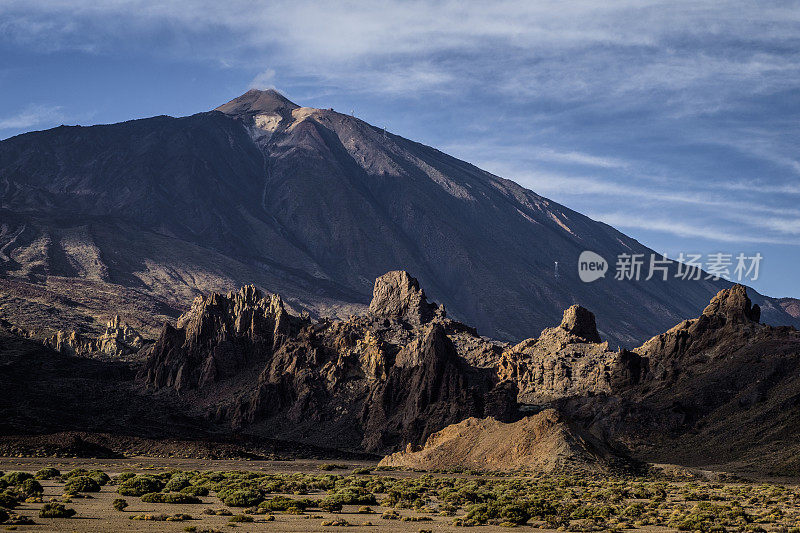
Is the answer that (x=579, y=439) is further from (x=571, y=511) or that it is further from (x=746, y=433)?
(x=571, y=511)

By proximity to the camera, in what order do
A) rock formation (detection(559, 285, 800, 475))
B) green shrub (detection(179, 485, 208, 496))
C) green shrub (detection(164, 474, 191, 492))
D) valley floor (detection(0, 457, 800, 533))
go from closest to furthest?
valley floor (detection(0, 457, 800, 533)) < green shrub (detection(179, 485, 208, 496)) < green shrub (detection(164, 474, 191, 492)) < rock formation (detection(559, 285, 800, 475))

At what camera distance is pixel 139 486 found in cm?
6988

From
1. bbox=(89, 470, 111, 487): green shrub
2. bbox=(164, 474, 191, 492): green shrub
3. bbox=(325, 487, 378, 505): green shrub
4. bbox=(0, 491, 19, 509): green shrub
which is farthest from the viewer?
bbox=(89, 470, 111, 487): green shrub

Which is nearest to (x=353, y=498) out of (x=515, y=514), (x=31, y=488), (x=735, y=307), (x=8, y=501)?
(x=515, y=514)

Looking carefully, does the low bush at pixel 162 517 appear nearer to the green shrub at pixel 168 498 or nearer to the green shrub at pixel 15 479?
the green shrub at pixel 168 498

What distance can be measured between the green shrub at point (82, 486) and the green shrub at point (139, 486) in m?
2.00

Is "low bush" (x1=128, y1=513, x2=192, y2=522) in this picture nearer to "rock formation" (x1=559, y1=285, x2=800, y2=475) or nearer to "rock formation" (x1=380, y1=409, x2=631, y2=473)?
"rock formation" (x1=380, y1=409, x2=631, y2=473)

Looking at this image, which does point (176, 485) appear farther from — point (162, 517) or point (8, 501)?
point (162, 517)

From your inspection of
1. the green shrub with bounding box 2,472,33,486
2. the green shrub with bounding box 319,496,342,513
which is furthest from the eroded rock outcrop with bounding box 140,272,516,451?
the green shrub with bounding box 319,496,342,513

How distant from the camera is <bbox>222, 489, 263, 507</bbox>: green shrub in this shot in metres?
62.2

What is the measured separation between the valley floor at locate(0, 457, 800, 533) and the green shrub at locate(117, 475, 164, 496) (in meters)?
1.11

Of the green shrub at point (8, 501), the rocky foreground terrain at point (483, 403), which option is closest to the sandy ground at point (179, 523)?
the green shrub at point (8, 501)

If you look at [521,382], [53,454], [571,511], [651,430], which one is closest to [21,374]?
[53,454]

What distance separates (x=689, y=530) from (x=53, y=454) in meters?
88.5
